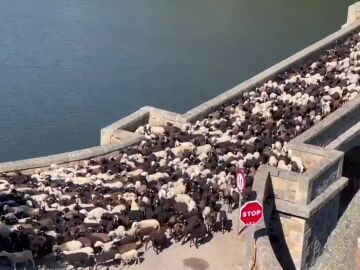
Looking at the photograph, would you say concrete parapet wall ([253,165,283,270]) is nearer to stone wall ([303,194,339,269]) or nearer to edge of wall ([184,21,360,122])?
stone wall ([303,194,339,269])

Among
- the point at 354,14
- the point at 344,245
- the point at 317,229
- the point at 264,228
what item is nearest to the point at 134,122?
the point at 317,229

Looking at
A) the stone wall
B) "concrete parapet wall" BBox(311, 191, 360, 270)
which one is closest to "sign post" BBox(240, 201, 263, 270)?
the stone wall

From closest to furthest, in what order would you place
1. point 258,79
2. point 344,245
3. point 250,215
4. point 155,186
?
point 344,245 → point 250,215 → point 155,186 → point 258,79

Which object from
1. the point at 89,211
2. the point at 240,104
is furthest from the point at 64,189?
the point at 240,104

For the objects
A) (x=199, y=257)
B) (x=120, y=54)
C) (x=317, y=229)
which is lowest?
(x=120, y=54)

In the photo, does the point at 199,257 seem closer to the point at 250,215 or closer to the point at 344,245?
the point at 250,215

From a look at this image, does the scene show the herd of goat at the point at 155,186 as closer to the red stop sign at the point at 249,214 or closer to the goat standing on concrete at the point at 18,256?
the goat standing on concrete at the point at 18,256

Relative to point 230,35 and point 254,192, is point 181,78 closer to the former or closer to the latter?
point 230,35

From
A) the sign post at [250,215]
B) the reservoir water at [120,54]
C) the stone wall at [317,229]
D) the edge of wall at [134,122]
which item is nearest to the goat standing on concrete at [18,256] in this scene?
the sign post at [250,215]
